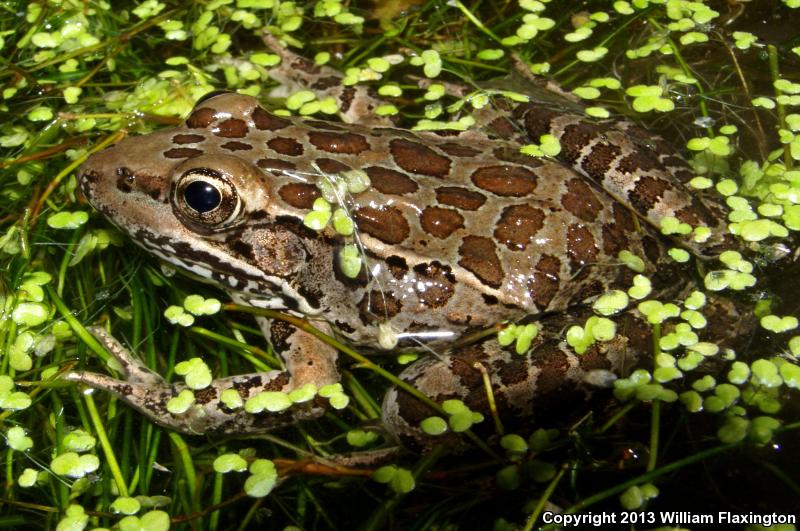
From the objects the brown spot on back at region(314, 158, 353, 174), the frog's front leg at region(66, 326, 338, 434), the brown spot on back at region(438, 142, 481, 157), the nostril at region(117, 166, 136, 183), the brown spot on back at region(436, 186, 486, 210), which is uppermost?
the nostril at region(117, 166, 136, 183)

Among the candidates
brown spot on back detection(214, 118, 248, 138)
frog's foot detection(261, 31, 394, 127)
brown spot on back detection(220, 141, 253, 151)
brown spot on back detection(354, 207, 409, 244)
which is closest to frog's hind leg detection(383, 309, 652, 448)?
brown spot on back detection(354, 207, 409, 244)

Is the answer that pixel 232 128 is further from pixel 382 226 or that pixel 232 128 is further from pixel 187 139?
pixel 382 226

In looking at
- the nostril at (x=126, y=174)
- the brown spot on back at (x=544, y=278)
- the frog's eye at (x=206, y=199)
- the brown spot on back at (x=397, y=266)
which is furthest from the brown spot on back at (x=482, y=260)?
the nostril at (x=126, y=174)

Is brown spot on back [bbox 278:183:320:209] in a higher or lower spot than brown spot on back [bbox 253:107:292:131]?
lower

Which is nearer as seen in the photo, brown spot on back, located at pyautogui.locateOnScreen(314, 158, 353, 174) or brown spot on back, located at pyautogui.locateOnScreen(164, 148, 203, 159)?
brown spot on back, located at pyautogui.locateOnScreen(164, 148, 203, 159)

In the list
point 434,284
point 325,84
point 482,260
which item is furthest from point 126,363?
point 325,84

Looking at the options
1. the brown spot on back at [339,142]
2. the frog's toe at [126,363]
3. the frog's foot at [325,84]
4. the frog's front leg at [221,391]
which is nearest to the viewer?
the frog's front leg at [221,391]

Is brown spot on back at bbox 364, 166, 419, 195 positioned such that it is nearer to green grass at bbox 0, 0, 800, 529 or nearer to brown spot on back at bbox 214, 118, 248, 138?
brown spot on back at bbox 214, 118, 248, 138

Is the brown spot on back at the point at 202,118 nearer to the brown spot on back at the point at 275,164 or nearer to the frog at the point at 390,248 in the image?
the frog at the point at 390,248
